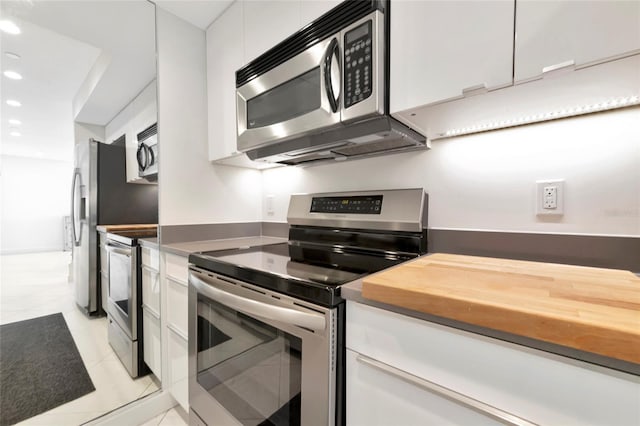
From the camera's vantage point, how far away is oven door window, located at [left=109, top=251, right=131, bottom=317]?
169 cm

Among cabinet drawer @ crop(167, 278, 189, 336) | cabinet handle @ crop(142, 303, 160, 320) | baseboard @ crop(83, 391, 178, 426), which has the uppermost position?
cabinet drawer @ crop(167, 278, 189, 336)

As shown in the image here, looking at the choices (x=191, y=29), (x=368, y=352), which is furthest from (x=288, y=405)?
(x=191, y=29)

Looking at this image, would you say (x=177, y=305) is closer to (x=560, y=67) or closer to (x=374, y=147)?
(x=374, y=147)

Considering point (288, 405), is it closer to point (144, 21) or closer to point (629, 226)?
point (629, 226)

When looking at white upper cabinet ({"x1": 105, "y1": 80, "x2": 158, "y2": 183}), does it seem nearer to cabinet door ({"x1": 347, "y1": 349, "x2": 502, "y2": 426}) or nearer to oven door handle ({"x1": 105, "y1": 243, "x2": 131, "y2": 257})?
oven door handle ({"x1": 105, "y1": 243, "x2": 131, "y2": 257})

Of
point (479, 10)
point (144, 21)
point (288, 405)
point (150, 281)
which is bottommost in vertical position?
point (288, 405)

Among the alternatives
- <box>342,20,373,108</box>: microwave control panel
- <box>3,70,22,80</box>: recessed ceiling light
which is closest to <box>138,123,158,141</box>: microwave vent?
<box>3,70,22,80</box>: recessed ceiling light

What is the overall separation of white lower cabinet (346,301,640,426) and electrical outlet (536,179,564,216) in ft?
2.12

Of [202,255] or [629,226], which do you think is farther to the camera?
[202,255]

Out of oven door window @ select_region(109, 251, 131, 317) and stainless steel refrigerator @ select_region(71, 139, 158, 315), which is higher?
stainless steel refrigerator @ select_region(71, 139, 158, 315)

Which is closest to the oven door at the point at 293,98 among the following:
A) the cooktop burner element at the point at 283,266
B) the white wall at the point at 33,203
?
the cooktop burner element at the point at 283,266

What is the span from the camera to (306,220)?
4.86ft

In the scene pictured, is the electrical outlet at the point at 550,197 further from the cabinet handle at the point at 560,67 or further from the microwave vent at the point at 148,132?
the microwave vent at the point at 148,132

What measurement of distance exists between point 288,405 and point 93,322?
1.89 m
